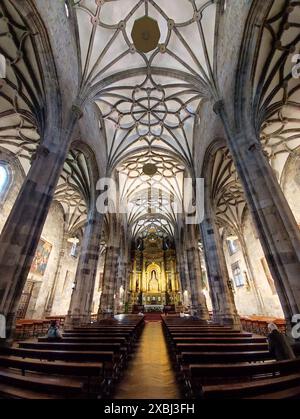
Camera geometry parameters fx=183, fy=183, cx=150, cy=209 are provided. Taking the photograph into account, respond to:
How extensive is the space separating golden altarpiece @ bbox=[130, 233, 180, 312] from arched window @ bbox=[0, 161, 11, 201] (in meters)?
23.2

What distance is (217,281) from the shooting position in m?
9.68

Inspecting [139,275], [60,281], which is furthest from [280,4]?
[139,275]

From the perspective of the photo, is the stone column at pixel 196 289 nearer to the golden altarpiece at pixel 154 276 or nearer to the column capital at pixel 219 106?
the column capital at pixel 219 106

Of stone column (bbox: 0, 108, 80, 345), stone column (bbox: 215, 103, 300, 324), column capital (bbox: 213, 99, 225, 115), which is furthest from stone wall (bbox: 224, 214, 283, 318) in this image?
stone column (bbox: 0, 108, 80, 345)

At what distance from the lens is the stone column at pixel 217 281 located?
29.6ft

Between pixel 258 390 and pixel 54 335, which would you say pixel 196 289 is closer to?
pixel 54 335

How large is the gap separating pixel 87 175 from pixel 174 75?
8.49 meters

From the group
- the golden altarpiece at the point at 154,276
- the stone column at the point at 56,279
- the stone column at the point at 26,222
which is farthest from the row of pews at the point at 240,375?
the golden altarpiece at the point at 154,276

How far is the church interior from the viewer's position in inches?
118

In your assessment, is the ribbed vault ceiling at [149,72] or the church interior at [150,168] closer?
the church interior at [150,168]

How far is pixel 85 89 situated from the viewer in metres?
9.48

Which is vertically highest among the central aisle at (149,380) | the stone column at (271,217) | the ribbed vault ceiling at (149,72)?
the ribbed vault ceiling at (149,72)

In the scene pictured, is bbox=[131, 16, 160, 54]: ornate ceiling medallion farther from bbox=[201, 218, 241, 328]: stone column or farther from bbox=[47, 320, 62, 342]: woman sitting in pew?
bbox=[47, 320, 62, 342]: woman sitting in pew

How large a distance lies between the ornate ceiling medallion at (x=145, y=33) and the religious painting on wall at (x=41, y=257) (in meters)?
16.2
